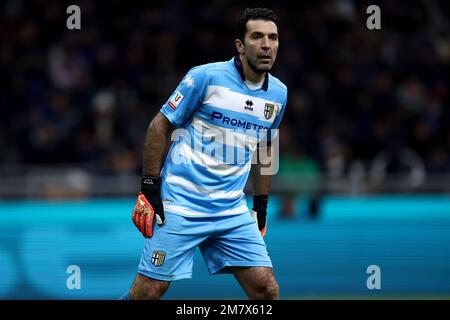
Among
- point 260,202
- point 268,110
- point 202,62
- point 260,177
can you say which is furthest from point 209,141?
point 202,62

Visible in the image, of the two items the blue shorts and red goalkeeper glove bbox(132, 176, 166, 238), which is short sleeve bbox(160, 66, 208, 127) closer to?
red goalkeeper glove bbox(132, 176, 166, 238)

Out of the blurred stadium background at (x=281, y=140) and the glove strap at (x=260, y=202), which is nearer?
the glove strap at (x=260, y=202)

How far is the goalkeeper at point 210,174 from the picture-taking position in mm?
6316

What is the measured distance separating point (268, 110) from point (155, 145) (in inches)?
32.3

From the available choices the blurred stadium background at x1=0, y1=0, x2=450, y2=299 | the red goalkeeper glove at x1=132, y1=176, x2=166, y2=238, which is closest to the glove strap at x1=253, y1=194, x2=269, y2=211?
the red goalkeeper glove at x1=132, y1=176, x2=166, y2=238

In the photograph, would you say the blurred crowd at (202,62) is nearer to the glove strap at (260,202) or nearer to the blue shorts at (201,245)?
the glove strap at (260,202)

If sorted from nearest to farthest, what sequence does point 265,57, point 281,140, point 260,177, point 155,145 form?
point 155,145
point 265,57
point 260,177
point 281,140

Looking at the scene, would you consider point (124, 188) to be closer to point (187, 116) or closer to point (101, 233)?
point (101, 233)

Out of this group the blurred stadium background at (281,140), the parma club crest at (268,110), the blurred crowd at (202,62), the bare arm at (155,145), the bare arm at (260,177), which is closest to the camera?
the bare arm at (155,145)

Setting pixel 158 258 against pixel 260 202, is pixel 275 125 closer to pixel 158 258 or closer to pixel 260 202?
pixel 260 202

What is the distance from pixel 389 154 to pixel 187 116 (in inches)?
283

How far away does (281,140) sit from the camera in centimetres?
1254

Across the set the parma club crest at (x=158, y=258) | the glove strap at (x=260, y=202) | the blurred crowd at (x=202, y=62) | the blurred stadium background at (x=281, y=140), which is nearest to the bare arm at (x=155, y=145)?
the parma club crest at (x=158, y=258)
